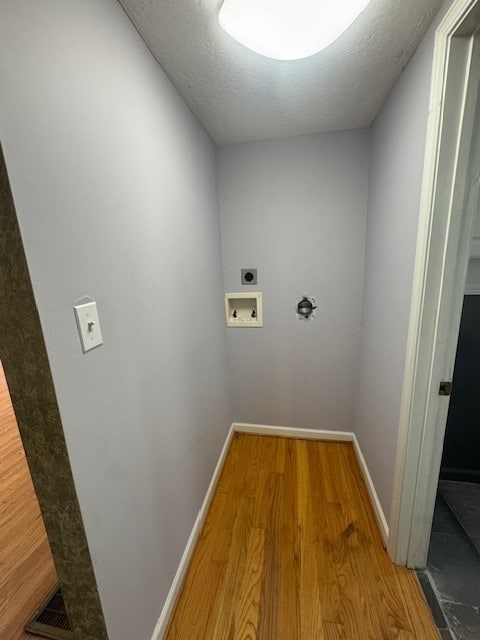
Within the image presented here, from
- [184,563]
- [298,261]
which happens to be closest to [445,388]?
[298,261]

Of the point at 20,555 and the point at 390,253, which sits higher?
the point at 390,253

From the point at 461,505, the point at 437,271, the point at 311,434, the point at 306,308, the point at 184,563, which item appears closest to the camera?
the point at 437,271

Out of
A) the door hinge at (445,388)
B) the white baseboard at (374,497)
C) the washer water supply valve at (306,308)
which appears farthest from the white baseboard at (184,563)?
the door hinge at (445,388)

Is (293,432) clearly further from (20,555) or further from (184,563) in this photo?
(20,555)

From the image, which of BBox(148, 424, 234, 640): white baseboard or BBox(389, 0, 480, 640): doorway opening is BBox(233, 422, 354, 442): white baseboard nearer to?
BBox(148, 424, 234, 640): white baseboard

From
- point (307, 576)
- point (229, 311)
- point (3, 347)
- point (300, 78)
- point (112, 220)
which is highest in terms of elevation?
point (300, 78)

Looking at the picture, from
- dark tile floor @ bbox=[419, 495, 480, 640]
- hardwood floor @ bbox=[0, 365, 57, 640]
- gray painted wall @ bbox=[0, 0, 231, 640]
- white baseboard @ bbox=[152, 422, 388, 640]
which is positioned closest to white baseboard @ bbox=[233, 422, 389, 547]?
white baseboard @ bbox=[152, 422, 388, 640]

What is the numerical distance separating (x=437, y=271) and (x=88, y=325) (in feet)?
3.67

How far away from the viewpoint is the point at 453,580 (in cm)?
113

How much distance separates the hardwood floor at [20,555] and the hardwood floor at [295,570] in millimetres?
618

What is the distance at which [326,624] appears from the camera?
102 cm

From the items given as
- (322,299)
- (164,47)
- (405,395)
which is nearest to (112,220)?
(164,47)

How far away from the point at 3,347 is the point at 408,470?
144 centimetres

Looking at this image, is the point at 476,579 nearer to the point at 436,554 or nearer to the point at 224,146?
→ the point at 436,554
